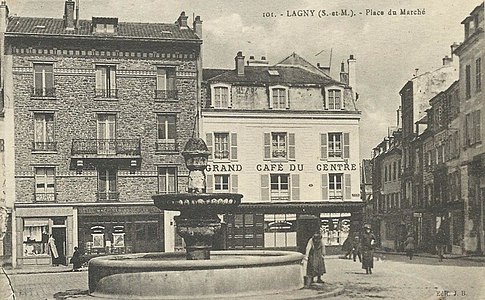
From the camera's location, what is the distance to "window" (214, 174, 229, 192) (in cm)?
1464

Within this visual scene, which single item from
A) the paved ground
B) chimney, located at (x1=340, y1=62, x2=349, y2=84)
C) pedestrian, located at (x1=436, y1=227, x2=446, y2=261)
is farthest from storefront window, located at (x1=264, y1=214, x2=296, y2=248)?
chimney, located at (x1=340, y1=62, x2=349, y2=84)

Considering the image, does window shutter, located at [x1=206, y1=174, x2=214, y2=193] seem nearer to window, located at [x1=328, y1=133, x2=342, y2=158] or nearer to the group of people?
window, located at [x1=328, y1=133, x2=342, y2=158]

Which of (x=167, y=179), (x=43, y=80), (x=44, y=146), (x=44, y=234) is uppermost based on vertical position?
(x=43, y=80)

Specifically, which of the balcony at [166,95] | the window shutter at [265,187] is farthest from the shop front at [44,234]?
the window shutter at [265,187]

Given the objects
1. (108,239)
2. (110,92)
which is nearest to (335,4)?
(110,92)

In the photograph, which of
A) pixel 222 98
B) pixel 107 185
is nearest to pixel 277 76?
pixel 222 98

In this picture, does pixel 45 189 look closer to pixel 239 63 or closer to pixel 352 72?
pixel 239 63

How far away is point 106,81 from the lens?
54.6ft

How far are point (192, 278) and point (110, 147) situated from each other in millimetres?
6059

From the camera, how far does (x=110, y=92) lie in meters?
16.4

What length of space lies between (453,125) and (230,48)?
4185 millimetres

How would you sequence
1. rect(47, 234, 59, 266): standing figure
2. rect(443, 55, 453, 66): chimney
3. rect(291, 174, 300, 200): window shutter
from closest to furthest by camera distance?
1. rect(443, 55, 453, 66): chimney
2. rect(291, 174, 300, 200): window shutter
3. rect(47, 234, 59, 266): standing figure

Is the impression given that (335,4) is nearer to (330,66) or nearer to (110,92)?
(330,66)

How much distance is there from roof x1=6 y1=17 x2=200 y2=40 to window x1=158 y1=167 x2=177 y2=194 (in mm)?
2595
